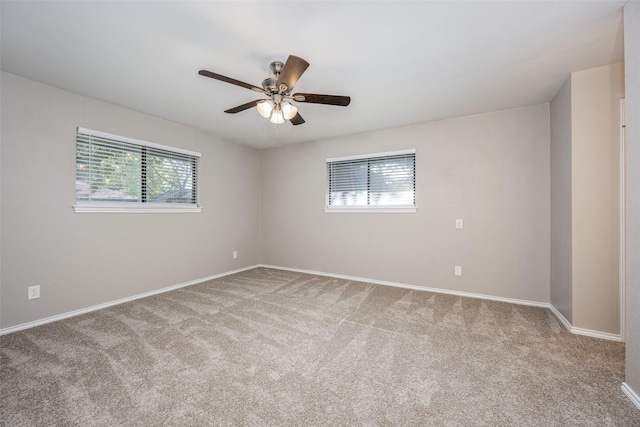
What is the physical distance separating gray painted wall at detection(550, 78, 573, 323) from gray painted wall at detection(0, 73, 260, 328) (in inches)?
180

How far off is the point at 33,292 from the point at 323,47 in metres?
3.56

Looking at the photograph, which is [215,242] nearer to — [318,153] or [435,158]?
[318,153]

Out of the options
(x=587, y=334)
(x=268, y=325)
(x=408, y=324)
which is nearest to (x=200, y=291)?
(x=268, y=325)

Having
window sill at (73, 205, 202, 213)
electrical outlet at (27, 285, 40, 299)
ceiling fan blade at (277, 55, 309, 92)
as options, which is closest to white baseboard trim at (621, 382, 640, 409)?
ceiling fan blade at (277, 55, 309, 92)

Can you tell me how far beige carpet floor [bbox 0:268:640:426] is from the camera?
138 centimetres

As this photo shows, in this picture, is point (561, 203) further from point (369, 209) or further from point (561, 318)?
point (369, 209)

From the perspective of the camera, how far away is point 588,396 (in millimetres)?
1516

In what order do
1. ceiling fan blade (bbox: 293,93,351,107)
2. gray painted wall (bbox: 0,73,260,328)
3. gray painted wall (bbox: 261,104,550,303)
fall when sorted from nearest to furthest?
1. ceiling fan blade (bbox: 293,93,351,107)
2. gray painted wall (bbox: 0,73,260,328)
3. gray painted wall (bbox: 261,104,550,303)

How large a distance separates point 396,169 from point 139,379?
369 cm

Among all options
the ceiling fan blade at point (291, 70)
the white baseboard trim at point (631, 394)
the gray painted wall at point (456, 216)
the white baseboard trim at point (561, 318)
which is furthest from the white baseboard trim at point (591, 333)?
the ceiling fan blade at point (291, 70)

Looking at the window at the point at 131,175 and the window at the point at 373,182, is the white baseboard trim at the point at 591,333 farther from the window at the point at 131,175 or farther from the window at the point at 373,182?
the window at the point at 131,175

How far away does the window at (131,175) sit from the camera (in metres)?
2.80

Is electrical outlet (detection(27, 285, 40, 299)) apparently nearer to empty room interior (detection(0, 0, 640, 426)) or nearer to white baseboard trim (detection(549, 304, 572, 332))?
empty room interior (detection(0, 0, 640, 426))

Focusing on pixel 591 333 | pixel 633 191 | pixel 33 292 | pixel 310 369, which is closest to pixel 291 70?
pixel 310 369
